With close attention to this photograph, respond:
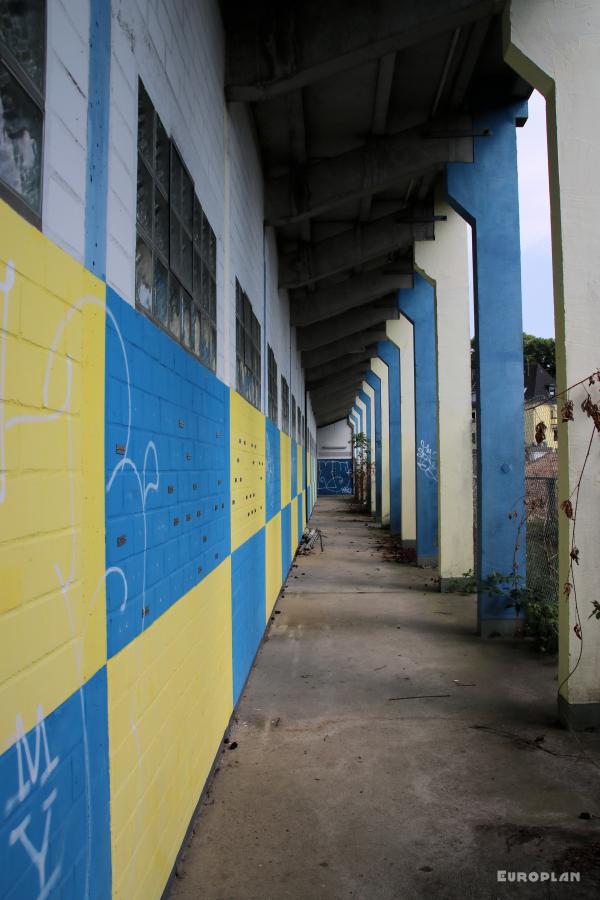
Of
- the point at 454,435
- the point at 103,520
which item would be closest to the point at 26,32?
the point at 103,520

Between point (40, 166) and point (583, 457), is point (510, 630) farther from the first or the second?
point (40, 166)

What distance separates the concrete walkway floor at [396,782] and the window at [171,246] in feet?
7.78

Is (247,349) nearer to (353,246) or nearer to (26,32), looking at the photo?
(26,32)

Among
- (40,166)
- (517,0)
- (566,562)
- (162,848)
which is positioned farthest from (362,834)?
(517,0)

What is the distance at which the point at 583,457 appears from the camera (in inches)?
173

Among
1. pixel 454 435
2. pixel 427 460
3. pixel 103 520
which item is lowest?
pixel 103 520

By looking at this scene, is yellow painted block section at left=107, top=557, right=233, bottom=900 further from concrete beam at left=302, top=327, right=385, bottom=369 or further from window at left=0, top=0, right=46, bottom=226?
concrete beam at left=302, top=327, right=385, bottom=369

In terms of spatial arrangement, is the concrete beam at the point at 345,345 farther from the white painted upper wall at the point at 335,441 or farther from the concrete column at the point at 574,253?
the white painted upper wall at the point at 335,441

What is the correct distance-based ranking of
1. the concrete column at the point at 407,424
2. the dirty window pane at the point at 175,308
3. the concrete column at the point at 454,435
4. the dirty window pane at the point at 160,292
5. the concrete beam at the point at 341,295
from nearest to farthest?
the dirty window pane at the point at 160,292, the dirty window pane at the point at 175,308, the concrete column at the point at 454,435, the concrete beam at the point at 341,295, the concrete column at the point at 407,424

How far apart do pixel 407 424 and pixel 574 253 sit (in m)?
10.9

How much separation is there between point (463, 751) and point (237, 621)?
175 cm

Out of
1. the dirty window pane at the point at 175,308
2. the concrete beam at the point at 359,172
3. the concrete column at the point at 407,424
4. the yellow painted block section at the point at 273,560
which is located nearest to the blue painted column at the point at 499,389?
the concrete beam at the point at 359,172

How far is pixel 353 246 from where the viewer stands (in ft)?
32.4

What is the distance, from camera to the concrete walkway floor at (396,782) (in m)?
2.85
